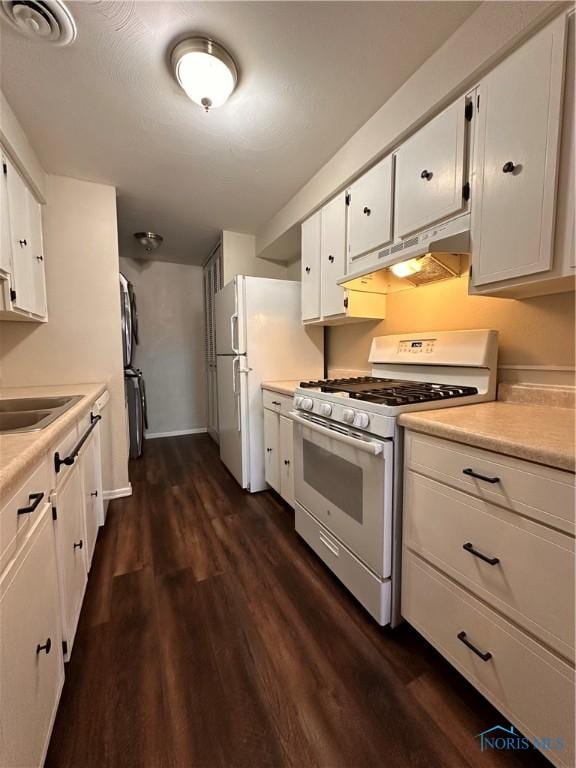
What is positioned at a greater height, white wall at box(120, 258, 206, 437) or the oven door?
white wall at box(120, 258, 206, 437)

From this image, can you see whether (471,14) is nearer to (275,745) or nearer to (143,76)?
(143,76)

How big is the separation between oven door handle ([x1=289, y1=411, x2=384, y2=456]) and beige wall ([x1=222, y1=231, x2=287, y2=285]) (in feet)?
7.03

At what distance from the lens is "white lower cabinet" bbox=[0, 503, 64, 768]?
637mm

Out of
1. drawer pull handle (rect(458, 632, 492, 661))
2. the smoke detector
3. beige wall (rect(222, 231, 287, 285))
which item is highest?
the smoke detector

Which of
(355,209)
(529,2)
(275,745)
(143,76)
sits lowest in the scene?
(275,745)

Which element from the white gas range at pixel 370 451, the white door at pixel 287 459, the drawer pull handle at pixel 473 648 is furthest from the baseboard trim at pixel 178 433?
the drawer pull handle at pixel 473 648

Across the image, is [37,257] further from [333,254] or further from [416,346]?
[416,346]

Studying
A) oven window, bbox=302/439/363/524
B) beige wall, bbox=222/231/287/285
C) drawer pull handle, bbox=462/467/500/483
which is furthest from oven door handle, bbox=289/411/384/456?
beige wall, bbox=222/231/287/285

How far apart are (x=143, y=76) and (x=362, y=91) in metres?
1.03

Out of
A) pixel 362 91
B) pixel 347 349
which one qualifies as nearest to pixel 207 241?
pixel 347 349

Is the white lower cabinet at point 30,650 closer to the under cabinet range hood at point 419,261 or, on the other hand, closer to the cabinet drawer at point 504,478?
the cabinet drawer at point 504,478

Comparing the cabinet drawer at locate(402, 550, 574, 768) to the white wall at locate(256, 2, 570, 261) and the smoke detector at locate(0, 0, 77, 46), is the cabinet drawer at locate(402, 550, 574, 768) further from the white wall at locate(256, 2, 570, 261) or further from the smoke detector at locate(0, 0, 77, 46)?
the smoke detector at locate(0, 0, 77, 46)

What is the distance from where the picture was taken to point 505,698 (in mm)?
909

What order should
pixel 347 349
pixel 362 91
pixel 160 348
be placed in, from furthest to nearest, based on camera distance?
1. pixel 160 348
2. pixel 347 349
3. pixel 362 91
